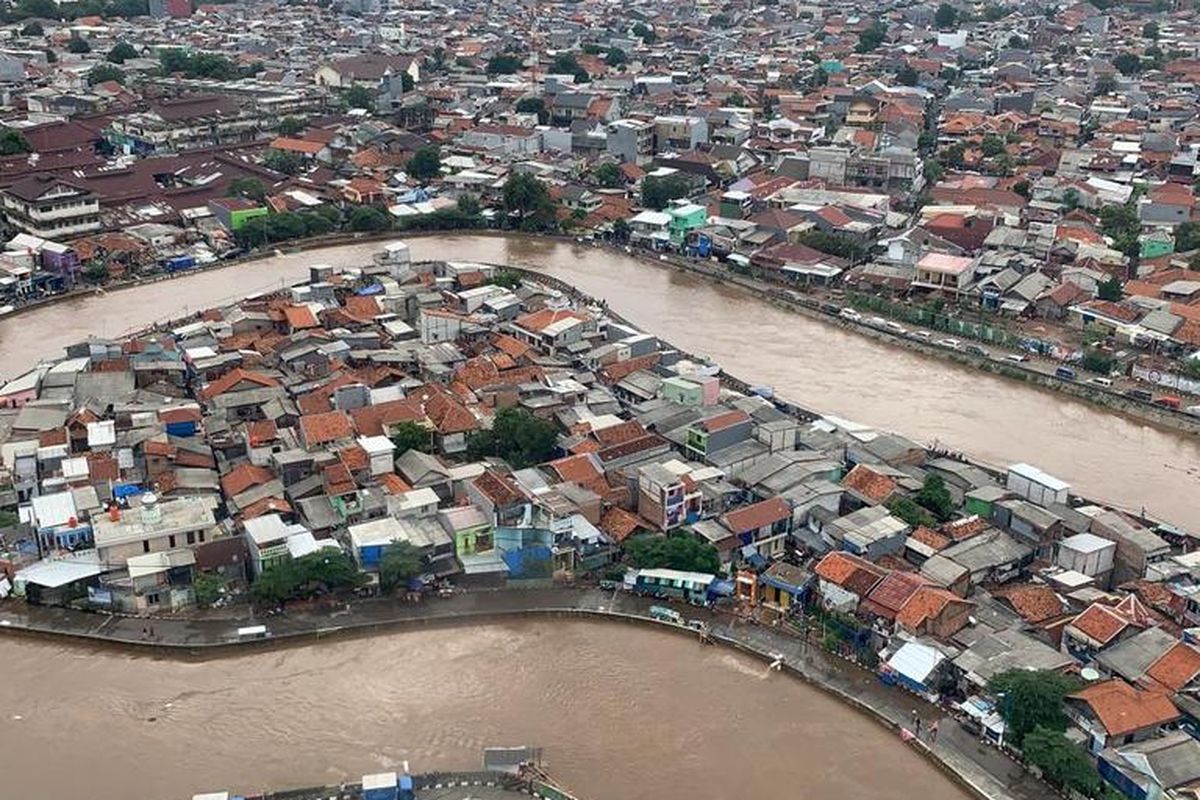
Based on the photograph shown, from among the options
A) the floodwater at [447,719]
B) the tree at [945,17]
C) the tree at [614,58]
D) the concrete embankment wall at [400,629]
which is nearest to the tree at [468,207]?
the concrete embankment wall at [400,629]

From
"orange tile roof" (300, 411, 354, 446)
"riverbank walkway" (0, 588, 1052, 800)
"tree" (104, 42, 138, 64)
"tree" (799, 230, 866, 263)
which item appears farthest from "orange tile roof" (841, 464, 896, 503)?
"tree" (104, 42, 138, 64)

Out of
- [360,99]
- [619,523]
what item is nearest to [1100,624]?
[619,523]

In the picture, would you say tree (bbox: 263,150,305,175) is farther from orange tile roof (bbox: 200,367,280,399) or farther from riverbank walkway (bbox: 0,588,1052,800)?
riverbank walkway (bbox: 0,588,1052,800)

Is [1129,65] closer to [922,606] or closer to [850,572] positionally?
[850,572]

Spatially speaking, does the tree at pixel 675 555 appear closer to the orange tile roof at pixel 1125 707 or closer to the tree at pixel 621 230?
the orange tile roof at pixel 1125 707

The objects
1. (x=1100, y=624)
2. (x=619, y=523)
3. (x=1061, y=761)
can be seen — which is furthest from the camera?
(x=619, y=523)
